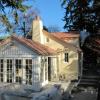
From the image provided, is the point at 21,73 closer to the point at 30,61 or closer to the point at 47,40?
the point at 30,61

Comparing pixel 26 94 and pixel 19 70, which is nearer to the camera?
pixel 26 94

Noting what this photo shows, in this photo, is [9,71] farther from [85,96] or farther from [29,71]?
[85,96]

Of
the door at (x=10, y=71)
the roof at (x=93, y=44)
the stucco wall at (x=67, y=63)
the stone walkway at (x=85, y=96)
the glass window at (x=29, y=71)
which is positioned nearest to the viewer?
the stone walkway at (x=85, y=96)

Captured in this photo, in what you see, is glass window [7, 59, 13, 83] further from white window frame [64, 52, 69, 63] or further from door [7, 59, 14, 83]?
white window frame [64, 52, 69, 63]

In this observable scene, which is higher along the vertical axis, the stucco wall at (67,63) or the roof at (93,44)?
the roof at (93,44)

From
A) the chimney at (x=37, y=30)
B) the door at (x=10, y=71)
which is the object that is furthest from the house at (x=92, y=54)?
the door at (x=10, y=71)

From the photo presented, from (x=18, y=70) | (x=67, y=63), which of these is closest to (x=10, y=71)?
(x=18, y=70)

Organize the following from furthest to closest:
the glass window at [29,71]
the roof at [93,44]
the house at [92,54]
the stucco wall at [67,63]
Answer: the house at [92,54]
the roof at [93,44]
the stucco wall at [67,63]
the glass window at [29,71]

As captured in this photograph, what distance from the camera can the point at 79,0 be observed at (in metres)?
17.0

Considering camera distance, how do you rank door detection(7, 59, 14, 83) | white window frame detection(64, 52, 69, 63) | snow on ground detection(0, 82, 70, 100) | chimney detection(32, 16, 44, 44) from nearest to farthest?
1. snow on ground detection(0, 82, 70, 100)
2. door detection(7, 59, 14, 83)
3. white window frame detection(64, 52, 69, 63)
4. chimney detection(32, 16, 44, 44)

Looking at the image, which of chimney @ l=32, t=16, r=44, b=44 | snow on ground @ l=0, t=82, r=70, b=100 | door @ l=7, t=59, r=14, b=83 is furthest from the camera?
chimney @ l=32, t=16, r=44, b=44

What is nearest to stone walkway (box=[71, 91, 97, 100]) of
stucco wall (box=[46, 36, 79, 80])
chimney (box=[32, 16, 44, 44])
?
stucco wall (box=[46, 36, 79, 80])

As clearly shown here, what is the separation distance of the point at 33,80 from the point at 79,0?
9.89 m

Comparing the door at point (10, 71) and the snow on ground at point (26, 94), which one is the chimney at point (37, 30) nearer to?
the door at point (10, 71)
